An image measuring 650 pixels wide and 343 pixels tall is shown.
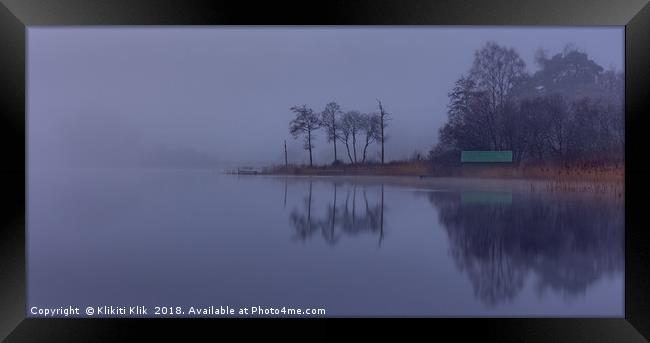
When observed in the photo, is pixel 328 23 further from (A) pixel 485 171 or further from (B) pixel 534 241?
(B) pixel 534 241

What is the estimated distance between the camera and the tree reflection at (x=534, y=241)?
2.96 meters

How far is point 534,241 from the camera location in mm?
2998

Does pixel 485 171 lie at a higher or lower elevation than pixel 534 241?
higher

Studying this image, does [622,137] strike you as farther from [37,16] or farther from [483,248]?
[37,16]

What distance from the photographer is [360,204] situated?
3.09 m

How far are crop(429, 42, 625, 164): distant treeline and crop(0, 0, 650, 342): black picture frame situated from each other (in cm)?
19

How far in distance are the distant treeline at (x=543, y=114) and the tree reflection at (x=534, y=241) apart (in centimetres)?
33

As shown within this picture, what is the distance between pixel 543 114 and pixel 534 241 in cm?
88

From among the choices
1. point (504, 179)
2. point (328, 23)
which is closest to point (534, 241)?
point (504, 179)

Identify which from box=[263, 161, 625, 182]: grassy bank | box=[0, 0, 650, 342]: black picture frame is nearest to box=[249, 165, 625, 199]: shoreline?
box=[263, 161, 625, 182]: grassy bank

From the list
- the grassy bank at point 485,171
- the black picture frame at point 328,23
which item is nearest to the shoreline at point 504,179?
the grassy bank at point 485,171

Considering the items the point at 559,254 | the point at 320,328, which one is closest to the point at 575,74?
the point at 559,254

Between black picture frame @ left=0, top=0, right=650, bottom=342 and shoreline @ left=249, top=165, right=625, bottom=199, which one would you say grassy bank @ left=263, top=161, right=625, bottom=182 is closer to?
shoreline @ left=249, top=165, right=625, bottom=199

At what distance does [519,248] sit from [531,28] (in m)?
1.45
